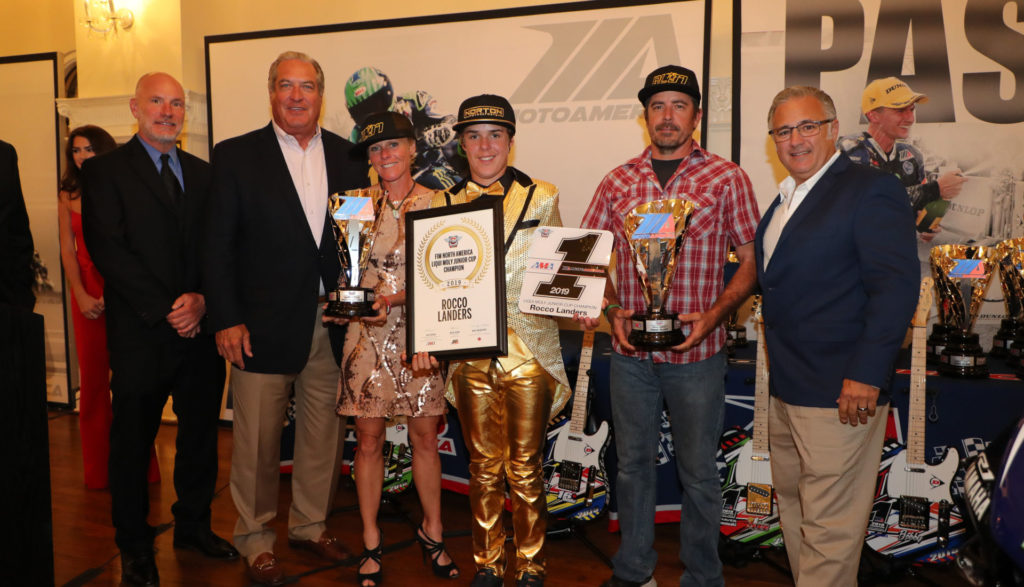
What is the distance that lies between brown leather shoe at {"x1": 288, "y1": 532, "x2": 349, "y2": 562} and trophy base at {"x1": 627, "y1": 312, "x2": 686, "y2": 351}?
1.64 meters

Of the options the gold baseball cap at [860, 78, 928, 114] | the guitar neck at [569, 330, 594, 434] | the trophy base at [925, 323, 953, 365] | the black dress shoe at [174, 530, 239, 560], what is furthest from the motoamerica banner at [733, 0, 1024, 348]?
the black dress shoe at [174, 530, 239, 560]

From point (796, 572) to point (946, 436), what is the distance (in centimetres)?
96

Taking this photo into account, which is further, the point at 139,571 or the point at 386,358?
the point at 139,571

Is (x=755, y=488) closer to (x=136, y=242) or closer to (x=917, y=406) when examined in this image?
(x=917, y=406)

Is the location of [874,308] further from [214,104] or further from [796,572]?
[214,104]

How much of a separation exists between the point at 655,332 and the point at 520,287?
515mm

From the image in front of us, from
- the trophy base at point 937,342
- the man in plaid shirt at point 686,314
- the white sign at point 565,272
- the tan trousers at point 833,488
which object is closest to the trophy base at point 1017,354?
the trophy base at point 937,342

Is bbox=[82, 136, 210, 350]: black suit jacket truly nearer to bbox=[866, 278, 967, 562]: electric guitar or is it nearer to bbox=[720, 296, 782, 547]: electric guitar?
bbox=[720, 296, 782, 547]: electric guitar

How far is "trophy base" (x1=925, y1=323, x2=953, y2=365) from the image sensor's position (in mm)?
3074

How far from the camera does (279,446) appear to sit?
3.07 metres


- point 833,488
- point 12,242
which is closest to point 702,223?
point 833,488

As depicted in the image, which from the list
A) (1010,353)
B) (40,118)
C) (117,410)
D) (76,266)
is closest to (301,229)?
(117,410)

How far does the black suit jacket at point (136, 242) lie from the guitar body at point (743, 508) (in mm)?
2401

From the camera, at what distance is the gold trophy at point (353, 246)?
2555mm
